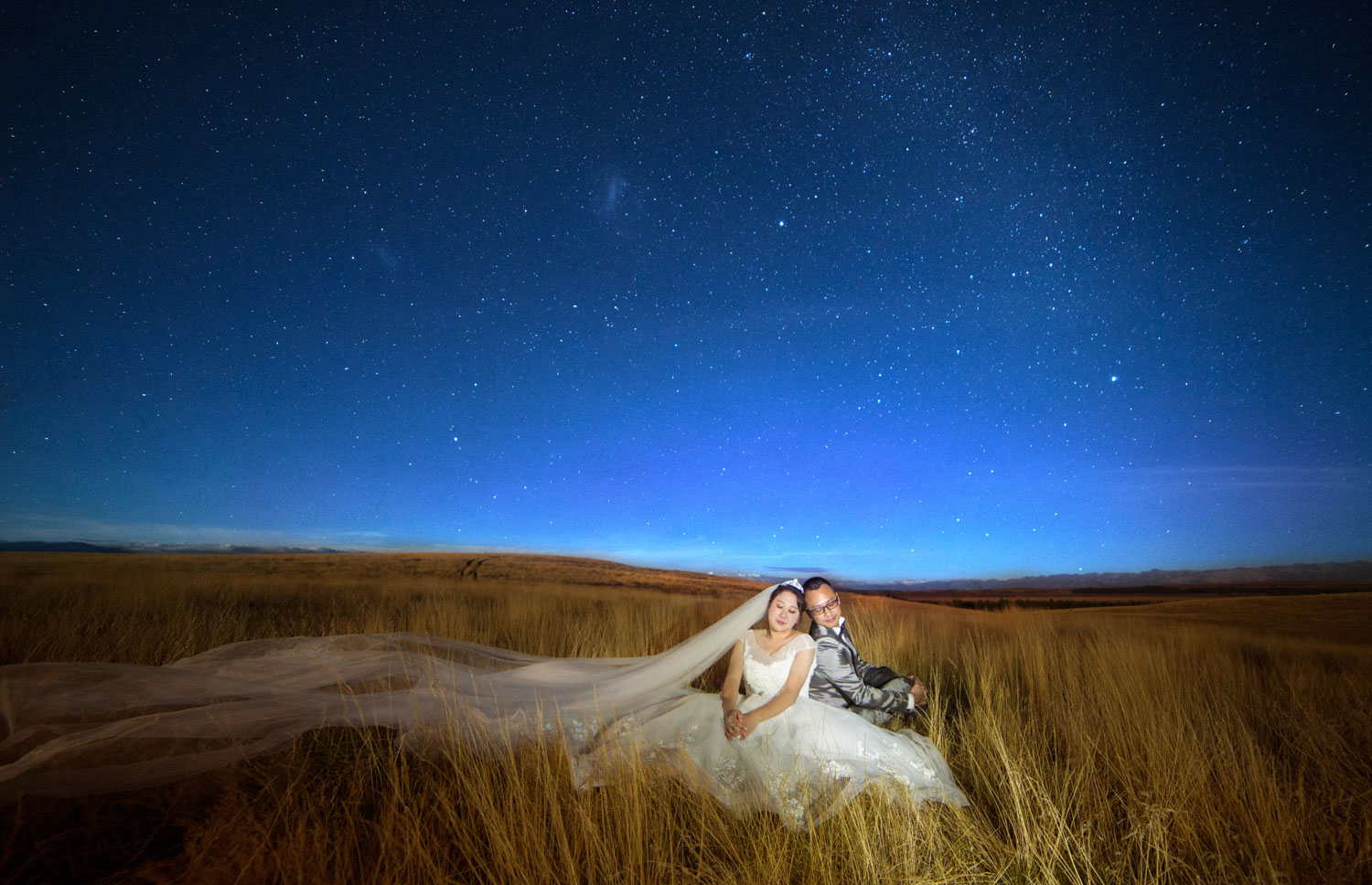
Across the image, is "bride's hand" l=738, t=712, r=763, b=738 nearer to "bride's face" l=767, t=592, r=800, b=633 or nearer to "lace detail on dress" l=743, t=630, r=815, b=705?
"lace detail on dress" l=743, t=630, r=815, b=705

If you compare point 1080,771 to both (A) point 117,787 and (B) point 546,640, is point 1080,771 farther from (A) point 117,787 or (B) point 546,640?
(B) point 546,640

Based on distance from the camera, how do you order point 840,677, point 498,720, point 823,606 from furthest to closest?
point 840,677
point 823,606
point 498,720

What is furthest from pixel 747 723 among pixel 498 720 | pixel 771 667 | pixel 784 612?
pixel 498 720

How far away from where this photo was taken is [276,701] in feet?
12.8

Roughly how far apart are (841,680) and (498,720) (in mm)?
2762

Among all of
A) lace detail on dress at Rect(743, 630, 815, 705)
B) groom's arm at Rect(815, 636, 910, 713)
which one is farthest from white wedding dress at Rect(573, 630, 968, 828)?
groom's arm at Rect(815, 636, 910, 713)

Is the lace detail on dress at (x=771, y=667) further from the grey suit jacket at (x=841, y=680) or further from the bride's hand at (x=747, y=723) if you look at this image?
the grey suit jacket at (x=841, y=680)

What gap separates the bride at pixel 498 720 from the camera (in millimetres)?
3092

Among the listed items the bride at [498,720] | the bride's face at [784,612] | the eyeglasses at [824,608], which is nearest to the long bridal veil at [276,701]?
the bride at [498,720]

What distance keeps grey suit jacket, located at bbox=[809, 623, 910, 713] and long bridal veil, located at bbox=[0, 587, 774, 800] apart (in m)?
0.63

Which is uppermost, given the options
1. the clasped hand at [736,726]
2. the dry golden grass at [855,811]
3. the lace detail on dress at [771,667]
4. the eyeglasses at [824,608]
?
the eyeglasses at [824,608]

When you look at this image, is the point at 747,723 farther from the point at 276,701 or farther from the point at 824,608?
the point at 276,701

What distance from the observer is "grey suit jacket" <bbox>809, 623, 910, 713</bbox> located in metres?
4.84

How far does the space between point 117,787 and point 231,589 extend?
11417mm
